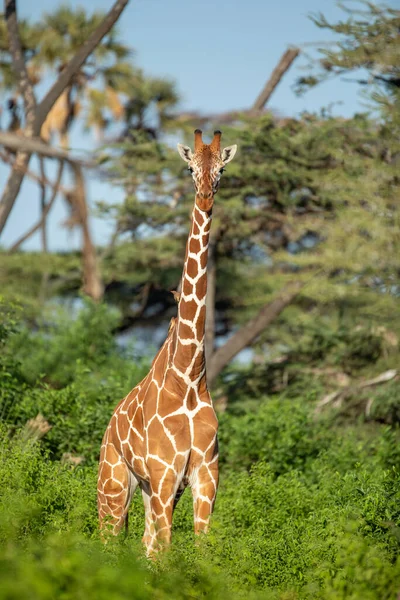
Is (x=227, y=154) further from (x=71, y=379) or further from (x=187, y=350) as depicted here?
(x=71, y=379)

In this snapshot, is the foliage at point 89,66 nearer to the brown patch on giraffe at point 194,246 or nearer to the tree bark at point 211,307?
the tree bark at point 211,307

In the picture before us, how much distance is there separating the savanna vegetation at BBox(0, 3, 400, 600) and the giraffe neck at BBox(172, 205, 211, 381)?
3.65 feet

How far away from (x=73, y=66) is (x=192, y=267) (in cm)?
1061

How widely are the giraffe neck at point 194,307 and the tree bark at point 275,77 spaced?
46.7 feet

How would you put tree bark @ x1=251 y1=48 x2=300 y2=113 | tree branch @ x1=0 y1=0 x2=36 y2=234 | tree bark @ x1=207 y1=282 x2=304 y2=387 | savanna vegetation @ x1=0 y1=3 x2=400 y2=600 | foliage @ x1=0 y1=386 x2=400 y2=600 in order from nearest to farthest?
foliage @ x1=0 y1=386 x2=400 y2=600
savanna vegetation @ x1=0 y1=3 x2=400 y2=600
tree branch @ x1=0 y1=0 x2=36 y2=234
tree bark @ x1=207 y1=282 x2=304 y2=387
tree bark @ x1=251 y1=48 x2=300 y2=113

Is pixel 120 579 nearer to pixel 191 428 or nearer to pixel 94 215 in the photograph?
pixel 191 428

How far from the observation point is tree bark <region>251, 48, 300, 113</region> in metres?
22.6

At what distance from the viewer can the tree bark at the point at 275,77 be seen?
22.6 metres

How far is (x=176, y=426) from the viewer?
8.22m

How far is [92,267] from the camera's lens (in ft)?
26.4

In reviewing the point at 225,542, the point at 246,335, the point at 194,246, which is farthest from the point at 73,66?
the point at 225,542

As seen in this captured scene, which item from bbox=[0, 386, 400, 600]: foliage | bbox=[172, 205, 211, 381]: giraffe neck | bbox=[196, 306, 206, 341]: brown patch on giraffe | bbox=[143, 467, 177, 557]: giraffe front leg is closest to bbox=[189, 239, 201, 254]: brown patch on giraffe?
bbox=[172, 205, 211, 381]: giraffe neck

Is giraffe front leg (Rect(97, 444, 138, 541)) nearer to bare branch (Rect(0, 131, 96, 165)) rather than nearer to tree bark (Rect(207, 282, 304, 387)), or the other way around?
bare branch (Rect(0, 131, 96, 165))

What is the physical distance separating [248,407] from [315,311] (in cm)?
509
